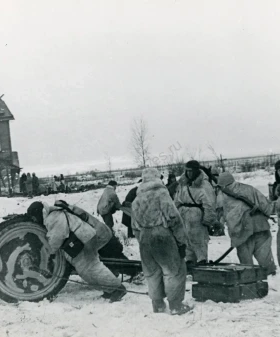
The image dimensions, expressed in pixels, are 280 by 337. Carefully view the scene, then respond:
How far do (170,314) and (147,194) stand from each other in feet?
4.75

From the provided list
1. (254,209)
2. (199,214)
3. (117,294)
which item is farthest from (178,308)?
(199,214)

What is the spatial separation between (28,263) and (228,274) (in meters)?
2.89

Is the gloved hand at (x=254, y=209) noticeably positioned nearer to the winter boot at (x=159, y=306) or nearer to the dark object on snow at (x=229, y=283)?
the dark object on snow at (x=229, y=283)

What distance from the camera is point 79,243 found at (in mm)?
7664

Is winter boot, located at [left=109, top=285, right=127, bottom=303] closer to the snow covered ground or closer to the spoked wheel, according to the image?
the snow covered ground

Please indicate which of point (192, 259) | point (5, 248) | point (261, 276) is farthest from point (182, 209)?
point (5, 248)

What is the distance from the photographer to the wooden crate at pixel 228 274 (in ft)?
23.0

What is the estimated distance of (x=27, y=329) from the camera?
5.98 meters

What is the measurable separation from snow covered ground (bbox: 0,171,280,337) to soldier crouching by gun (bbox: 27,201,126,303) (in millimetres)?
245

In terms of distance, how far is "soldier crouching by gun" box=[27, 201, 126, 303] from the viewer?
24.9 feet

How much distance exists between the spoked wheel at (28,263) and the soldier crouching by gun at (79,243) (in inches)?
12.7

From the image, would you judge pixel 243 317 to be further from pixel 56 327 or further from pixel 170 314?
pixel 56 327

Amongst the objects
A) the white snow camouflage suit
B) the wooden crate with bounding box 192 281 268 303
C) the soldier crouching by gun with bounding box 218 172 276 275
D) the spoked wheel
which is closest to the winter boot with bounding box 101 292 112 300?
the spoked wheel

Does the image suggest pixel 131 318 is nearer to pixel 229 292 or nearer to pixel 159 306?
pixel 159 306
